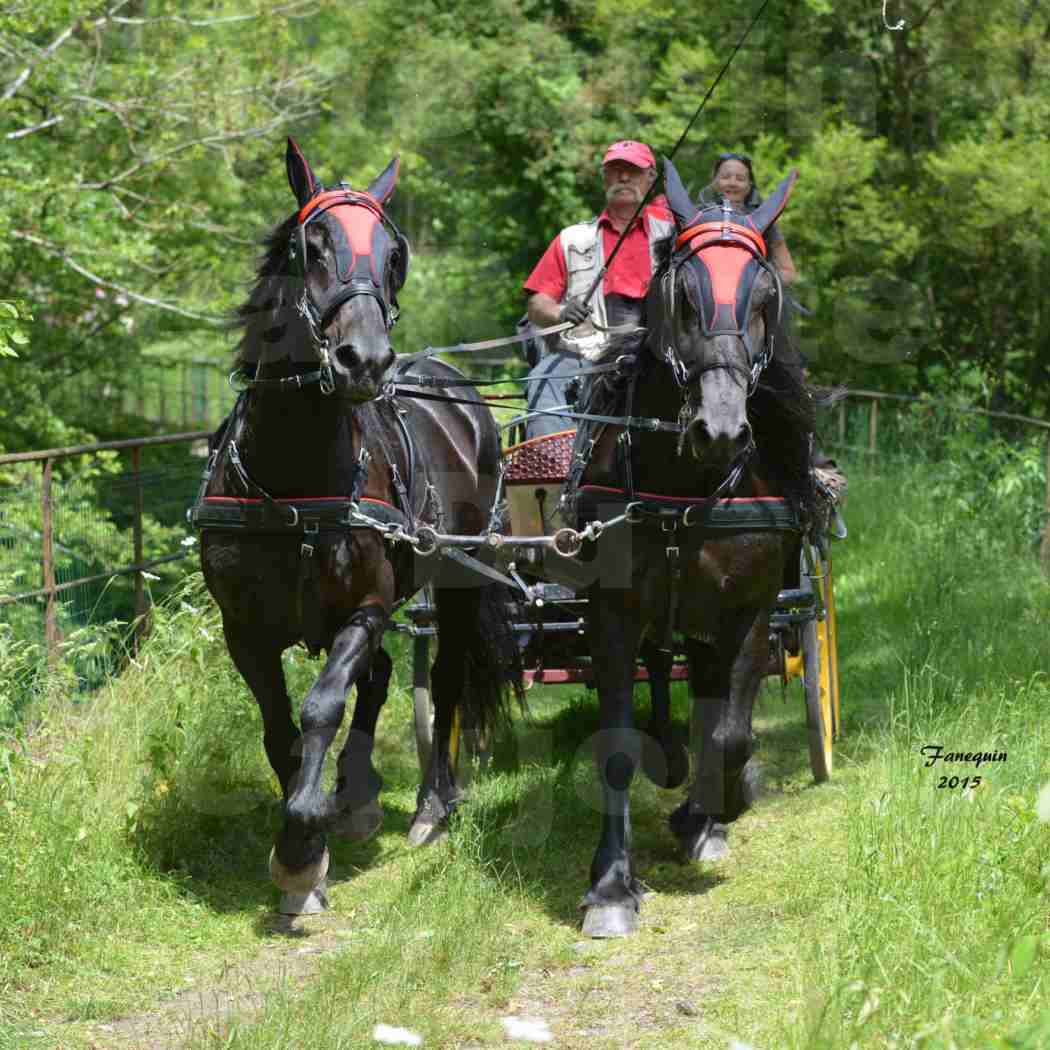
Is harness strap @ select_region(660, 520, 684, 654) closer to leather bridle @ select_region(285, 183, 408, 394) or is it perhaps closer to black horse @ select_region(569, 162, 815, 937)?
black horse @ select_region(569, 162, 815, 937)

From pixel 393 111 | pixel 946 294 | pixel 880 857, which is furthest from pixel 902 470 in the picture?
pixel 393 111

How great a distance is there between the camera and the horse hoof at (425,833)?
5.99 metres

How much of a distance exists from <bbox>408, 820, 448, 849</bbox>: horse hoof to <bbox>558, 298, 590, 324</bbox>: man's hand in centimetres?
210

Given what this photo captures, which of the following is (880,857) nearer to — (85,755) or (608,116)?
(85,755)

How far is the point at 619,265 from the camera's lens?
6051mm

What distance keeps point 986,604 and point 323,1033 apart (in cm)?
532

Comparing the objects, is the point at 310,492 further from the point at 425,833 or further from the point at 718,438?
the point at 425,833

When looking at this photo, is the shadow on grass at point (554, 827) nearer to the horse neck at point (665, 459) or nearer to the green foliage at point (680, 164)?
the horse neck at point (665, 459)

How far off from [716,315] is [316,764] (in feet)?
6.32

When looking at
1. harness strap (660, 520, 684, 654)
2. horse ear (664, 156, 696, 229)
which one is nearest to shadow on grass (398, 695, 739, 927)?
harness strap (660, 520, 684, 654)

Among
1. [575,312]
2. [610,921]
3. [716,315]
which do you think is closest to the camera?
[716,315]

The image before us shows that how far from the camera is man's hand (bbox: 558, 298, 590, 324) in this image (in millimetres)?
5766

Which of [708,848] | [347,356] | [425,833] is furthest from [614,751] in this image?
[347,356]

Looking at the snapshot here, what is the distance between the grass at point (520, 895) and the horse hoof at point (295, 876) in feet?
0.52
